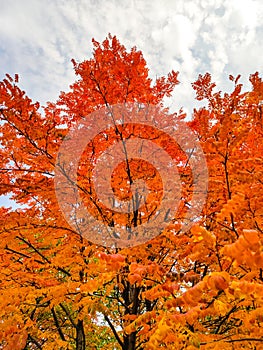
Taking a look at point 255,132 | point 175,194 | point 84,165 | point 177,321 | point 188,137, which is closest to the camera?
point 177,321

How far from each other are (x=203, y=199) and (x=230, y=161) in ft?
3.82

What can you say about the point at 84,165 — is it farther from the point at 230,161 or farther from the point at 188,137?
the point at 230,161

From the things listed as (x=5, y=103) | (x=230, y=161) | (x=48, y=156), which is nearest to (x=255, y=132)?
(x=230, y=161)

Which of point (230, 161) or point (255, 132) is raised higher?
point (255, 132)

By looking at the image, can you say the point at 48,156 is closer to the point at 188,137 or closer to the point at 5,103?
the point at 5,103

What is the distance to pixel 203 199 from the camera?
4691 mm

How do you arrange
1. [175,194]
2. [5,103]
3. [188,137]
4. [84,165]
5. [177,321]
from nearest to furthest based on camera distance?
[177,321], [5,103], [175,194], [84,165], [188,137]

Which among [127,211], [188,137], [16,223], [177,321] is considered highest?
[188,137]

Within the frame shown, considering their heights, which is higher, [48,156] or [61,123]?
[61,123]

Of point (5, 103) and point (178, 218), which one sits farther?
point (178, 218)

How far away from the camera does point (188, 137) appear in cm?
571

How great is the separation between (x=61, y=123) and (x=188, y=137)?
2.90 metres

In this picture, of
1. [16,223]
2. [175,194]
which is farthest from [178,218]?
[16,223]

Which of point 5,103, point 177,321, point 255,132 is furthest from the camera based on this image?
point 255,132
